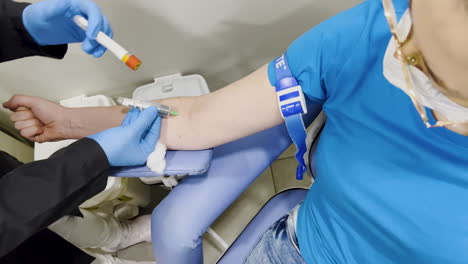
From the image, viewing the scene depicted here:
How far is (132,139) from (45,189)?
211 millimetres

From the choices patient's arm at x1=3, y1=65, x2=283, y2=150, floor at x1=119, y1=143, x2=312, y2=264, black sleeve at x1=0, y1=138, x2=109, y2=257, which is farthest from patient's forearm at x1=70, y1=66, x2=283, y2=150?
floor at x1=119, y1=143, x2=312, y2=264

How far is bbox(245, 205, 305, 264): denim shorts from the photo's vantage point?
93 centimetres

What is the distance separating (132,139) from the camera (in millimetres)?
825

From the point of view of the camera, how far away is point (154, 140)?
34.2 inches

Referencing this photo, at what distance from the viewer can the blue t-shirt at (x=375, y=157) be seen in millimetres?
576

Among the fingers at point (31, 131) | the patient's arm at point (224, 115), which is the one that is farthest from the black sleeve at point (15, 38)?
the patient's arm at point (224, 115)

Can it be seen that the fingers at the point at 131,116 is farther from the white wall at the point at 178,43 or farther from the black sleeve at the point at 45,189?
the white wall at the point at 178,43

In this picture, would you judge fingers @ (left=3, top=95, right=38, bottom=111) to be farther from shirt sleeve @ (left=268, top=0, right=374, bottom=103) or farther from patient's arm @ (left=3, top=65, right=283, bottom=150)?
shirt sleeve @ (left=268, top=0, right=374, bottom=103)

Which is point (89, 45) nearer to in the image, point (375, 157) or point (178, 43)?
point (178, 43)

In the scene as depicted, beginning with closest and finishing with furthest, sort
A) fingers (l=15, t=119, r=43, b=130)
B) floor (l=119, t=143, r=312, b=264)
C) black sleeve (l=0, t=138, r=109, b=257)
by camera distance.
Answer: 1. black sleeve (l=0, t=138, r=109, b=257)
2. fingers (l=15, t=119, r=43, b=130)
3. floor (l=119, t=143, r=312, b=264)

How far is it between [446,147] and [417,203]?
126 mm

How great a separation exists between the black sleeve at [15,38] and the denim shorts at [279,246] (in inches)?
29.9

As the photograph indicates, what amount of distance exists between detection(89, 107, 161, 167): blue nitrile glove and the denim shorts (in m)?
0.40

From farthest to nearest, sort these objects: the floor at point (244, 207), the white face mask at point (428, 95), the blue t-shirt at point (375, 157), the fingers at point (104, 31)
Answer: the floor at point (244, 207), the fingers at point (104, 31), the blue t-shirt at point (375, 157), the white face mask at point (428, 95)
